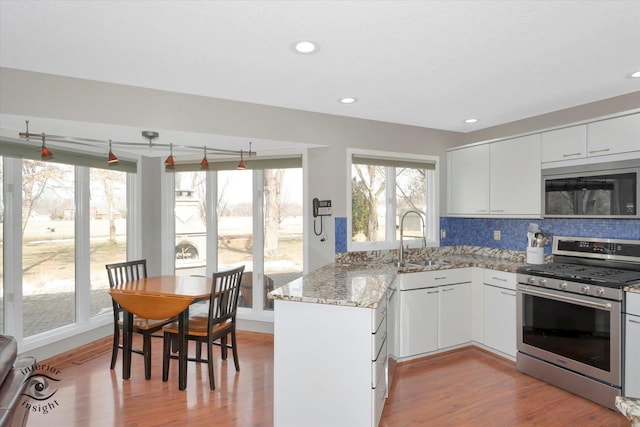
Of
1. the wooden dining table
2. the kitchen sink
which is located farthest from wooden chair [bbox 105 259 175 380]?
the kitchen sink

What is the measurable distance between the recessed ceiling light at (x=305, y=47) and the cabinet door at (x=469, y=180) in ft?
7.97

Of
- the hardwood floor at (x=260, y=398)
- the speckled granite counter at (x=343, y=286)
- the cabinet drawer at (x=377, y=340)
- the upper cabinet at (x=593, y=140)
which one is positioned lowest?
the hardwood floor at (x=260, y=398)

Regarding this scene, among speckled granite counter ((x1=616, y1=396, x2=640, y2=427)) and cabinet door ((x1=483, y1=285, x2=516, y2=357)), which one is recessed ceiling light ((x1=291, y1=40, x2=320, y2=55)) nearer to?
speckled granite counter ((x1=616, y1=396, x2=640, y2=427))

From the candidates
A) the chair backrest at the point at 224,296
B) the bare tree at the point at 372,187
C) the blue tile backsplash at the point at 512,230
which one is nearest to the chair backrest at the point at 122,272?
the chair backrest at the point at 224,296

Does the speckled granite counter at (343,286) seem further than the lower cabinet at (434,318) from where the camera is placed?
No

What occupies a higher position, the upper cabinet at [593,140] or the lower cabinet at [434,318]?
the upper cabinet at [593,140]

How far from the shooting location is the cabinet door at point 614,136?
2.70m

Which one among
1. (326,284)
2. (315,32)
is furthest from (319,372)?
(315,32)

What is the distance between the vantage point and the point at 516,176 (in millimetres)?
3541

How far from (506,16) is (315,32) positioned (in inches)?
36.9

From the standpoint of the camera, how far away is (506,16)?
5.87ft

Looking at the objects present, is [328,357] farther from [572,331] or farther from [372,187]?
[372,187]

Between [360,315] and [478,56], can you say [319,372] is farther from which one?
[478,56]

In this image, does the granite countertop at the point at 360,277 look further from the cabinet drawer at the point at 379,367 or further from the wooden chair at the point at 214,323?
the wooden chair at the point at 214,323
